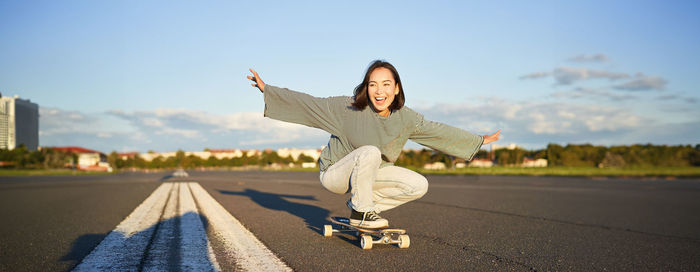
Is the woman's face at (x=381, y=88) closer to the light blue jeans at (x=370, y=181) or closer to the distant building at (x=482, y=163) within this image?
the light blue jeans at (x=370, y=181)

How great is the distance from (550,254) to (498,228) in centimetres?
177

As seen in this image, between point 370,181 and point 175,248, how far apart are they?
175 centimetres

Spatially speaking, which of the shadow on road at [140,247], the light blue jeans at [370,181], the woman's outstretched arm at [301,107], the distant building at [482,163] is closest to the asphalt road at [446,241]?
the shadow on road at [140,247]

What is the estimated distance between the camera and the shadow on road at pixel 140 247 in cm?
336

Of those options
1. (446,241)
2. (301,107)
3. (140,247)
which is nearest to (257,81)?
(301,107)

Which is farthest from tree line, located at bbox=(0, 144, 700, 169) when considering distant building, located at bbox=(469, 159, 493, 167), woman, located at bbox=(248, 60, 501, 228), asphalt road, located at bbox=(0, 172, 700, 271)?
woman, located at bbox=(248, 60, 501, 228)

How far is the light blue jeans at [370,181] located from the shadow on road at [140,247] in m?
1.34

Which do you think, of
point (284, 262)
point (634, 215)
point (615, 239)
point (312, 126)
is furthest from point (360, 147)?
point (634, 215)

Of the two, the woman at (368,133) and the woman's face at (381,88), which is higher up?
the woman's face at (381,88)

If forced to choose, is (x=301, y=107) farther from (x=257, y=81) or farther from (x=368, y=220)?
(x=368, y=220)

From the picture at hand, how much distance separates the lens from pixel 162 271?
3016 mm

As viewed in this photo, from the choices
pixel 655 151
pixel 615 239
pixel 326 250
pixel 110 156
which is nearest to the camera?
pixel 326 250

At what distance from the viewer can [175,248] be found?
3900 millimetres

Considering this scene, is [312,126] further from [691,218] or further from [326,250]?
[691,218]
